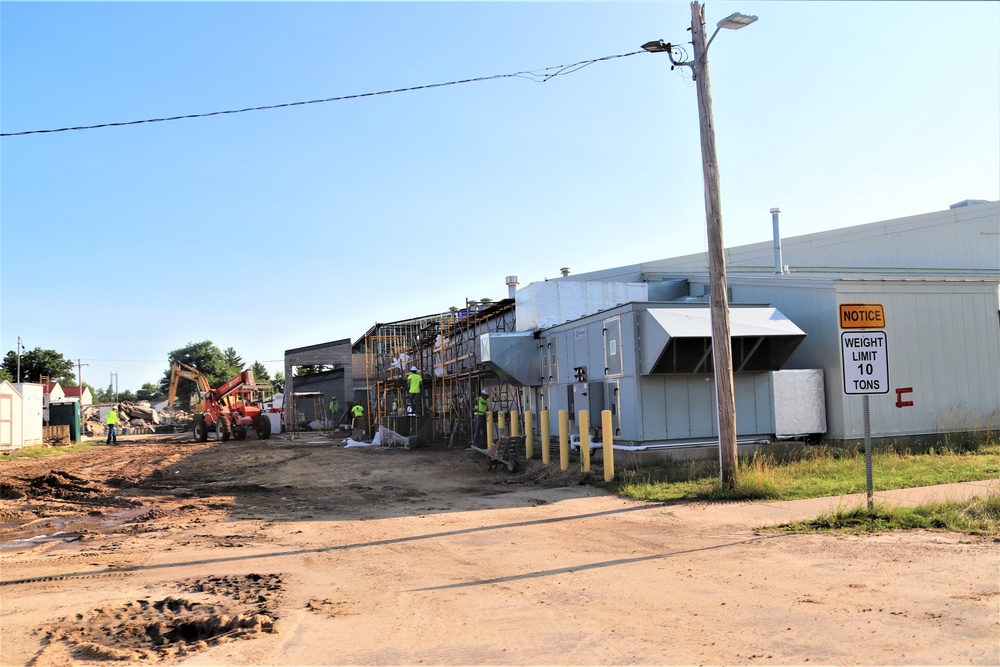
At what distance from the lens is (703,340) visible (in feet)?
51.8

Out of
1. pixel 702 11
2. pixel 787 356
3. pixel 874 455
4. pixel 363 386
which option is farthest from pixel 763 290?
pixel 363 386

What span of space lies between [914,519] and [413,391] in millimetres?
19295

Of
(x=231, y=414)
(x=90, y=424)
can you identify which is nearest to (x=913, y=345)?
(x=231, y=414)

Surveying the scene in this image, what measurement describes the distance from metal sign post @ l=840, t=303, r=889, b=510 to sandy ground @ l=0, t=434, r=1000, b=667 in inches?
76.4

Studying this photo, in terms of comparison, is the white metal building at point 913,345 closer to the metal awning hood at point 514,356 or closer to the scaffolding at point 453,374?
the metal awning hood at point 514,356

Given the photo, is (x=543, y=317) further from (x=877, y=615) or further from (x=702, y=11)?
(x=877, y=615)

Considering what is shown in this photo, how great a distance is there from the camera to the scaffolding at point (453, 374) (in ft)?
84.3

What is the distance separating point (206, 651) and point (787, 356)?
46.3 ft

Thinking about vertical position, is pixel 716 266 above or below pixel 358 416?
above

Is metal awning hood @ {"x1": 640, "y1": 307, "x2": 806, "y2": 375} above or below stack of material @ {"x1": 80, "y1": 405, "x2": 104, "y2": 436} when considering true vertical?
above

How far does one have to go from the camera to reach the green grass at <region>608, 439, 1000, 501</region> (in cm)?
1240

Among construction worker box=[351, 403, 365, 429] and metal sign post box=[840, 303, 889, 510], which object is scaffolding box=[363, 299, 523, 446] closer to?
construction worker box=[351, 403, 365, 429]

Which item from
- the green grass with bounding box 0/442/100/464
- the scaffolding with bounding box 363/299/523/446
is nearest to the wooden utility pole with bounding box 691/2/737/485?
the scaffolding with bounding box 363/299/523/446

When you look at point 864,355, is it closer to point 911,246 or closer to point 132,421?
point 911,246
